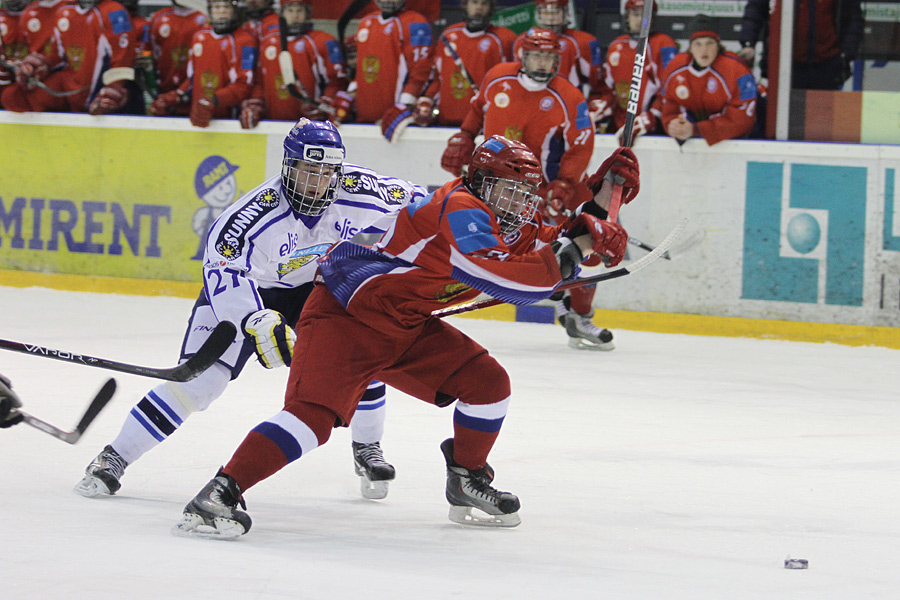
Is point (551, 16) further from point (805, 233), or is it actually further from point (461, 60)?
point (805, 233)

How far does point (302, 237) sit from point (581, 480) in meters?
1.04

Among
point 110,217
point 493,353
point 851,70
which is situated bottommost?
point 493,353

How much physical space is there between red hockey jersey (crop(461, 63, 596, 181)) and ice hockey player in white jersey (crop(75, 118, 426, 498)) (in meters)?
2.60

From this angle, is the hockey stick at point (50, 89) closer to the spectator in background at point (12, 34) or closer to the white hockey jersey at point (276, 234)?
the spectator in background at point (12, 34)

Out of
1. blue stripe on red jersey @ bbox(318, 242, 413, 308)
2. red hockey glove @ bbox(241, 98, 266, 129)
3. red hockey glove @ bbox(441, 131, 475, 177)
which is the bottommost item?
blue stripe on red jersey @ bbox(318, 242, 413, 308)

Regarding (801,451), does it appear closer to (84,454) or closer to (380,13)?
(84,454)

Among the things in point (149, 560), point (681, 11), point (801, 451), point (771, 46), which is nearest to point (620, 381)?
point (801, 451)

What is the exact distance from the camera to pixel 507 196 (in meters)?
2.72

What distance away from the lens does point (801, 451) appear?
3684 mm

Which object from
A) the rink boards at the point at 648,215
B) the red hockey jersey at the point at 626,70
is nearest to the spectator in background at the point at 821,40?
the rink boards at the point at 648,215

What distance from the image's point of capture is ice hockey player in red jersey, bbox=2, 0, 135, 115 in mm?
7266

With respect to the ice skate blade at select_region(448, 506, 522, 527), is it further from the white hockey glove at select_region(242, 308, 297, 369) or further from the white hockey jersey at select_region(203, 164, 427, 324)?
the white hockey jersey at select_region(203, 164, 427, 324)

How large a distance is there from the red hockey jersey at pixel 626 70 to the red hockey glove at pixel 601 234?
3.85m

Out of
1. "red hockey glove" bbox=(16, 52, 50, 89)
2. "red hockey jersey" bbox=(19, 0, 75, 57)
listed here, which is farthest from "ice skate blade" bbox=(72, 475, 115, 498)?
"red hockey jersey" bbox=(19, 0, 75, 57)
